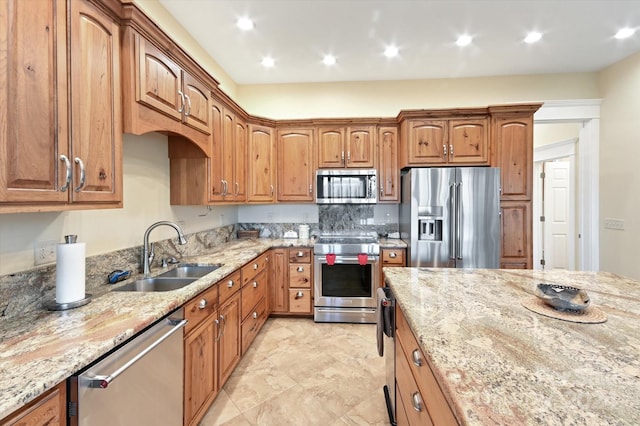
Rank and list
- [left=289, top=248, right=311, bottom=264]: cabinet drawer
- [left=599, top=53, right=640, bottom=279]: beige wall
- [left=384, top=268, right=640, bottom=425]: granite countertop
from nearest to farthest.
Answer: [left=384, top=268, right=640, bottom=425]: granite countertop → [left=599, top=53, right=640, bottom=279]: beige wall → [left=289, top=248, right=311, bottom=264]: cabinet drawer

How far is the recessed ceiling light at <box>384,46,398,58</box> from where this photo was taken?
9.70ft

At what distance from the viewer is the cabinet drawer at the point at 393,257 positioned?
10.6 ft

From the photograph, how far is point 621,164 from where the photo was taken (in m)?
3.23

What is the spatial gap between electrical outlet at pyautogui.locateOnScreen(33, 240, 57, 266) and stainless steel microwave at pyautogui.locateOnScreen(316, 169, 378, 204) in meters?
2.55

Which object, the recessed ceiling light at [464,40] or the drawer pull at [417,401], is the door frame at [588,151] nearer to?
the recessed ceiling light at [464,40]

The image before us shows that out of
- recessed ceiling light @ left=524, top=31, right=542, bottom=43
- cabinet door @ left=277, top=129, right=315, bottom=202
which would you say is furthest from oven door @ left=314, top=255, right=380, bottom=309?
recessed ceiling light @ left=524, top=31, right=542, bottom=43

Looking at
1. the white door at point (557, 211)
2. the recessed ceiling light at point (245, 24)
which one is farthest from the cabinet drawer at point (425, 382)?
the white door at point (557, 211)

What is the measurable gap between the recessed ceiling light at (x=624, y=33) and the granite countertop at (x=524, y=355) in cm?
269

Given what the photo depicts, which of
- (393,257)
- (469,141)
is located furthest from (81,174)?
(469,141)

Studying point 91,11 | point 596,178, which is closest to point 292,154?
point 91,11

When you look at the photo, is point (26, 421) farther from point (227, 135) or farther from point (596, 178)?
point (596, 178)

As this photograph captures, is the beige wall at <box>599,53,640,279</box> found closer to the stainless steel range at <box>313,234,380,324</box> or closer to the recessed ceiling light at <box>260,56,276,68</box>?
the stainless steel range at <box>313,234,380,324</box>

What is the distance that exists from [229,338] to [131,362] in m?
1.07

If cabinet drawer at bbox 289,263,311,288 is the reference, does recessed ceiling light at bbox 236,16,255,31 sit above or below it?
above
